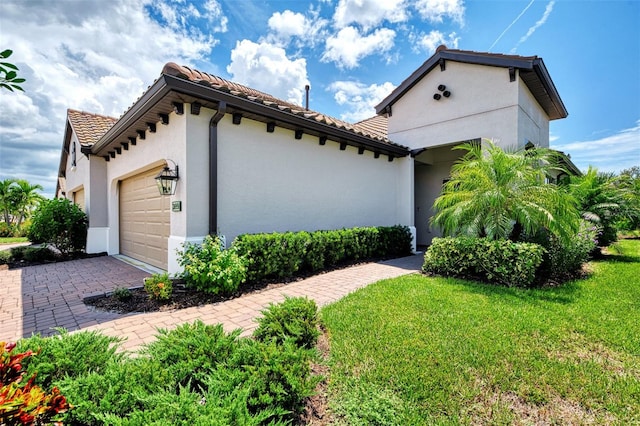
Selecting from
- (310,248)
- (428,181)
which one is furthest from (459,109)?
(310,248)

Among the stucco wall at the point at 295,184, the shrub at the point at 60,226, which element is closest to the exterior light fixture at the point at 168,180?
the stucco wall at the point at 295,184

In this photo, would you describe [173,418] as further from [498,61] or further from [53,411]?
[498,61]

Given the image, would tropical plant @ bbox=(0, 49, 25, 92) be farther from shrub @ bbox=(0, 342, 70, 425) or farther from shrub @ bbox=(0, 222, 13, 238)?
shrub @ bbox=(0, 222, 13, 238)

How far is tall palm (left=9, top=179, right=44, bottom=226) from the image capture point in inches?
834

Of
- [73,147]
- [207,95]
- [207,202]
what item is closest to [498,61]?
[207,95]

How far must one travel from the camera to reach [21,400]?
4.60 feet

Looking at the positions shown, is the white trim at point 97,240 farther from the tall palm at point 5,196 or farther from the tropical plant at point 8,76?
the tall palm at point 5,196

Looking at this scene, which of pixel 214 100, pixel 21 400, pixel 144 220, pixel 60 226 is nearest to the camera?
pixel 21 400

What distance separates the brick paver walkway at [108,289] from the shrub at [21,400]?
1.77 metres

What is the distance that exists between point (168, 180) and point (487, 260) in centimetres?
705

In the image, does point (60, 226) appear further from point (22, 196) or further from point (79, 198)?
point (22, 196)

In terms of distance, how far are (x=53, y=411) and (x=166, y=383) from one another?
2.08 ft

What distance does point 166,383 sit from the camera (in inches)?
85.0

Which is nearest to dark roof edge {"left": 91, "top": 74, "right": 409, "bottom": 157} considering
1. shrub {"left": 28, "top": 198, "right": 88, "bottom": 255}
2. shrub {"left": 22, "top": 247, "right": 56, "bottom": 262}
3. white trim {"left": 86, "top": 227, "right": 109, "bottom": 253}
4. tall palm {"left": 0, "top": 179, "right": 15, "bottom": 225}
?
shrub {"left": 28, "top": 198, "right": 88, "bottom": 255}
